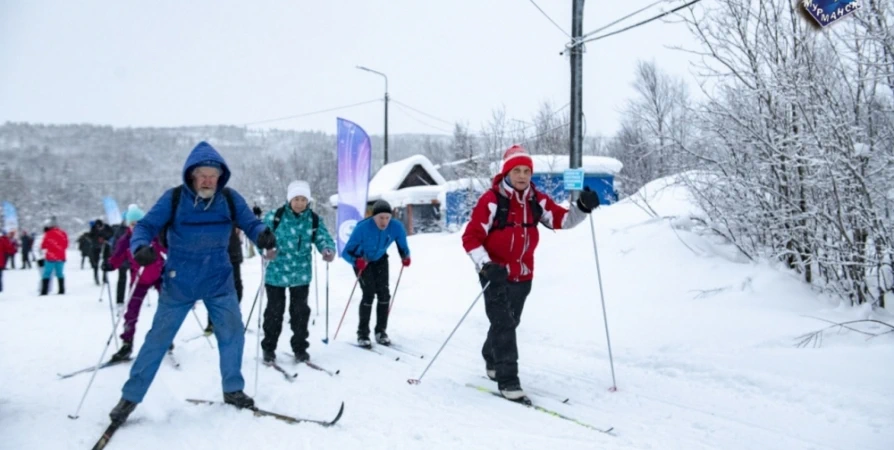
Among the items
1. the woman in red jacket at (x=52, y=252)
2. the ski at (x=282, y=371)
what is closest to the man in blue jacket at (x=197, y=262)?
the ski at (x=282, y=371)

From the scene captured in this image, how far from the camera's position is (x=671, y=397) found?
425 cm

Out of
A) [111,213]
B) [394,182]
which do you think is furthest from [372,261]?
[394,182]

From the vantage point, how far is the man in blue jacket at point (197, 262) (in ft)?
12.3

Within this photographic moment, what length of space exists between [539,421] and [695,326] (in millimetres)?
2790

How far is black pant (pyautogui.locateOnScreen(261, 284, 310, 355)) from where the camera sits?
5.54 meters

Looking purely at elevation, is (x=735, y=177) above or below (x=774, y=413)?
above

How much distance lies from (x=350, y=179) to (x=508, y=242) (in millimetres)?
7773

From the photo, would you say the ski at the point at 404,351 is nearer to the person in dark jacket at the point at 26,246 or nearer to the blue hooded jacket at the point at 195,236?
the blue hooded jacket at the point at 195,236

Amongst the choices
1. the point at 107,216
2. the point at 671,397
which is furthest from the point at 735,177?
the point at 107,216

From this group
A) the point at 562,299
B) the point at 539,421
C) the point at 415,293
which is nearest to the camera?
the point at 539,421

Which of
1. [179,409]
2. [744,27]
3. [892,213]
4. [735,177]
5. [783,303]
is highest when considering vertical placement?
[744,27]

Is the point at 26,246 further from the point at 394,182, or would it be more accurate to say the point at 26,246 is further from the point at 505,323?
the point at 505,323

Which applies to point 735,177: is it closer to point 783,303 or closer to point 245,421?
point 783,303

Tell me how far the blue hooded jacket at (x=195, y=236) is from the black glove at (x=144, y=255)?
0.62 feet
